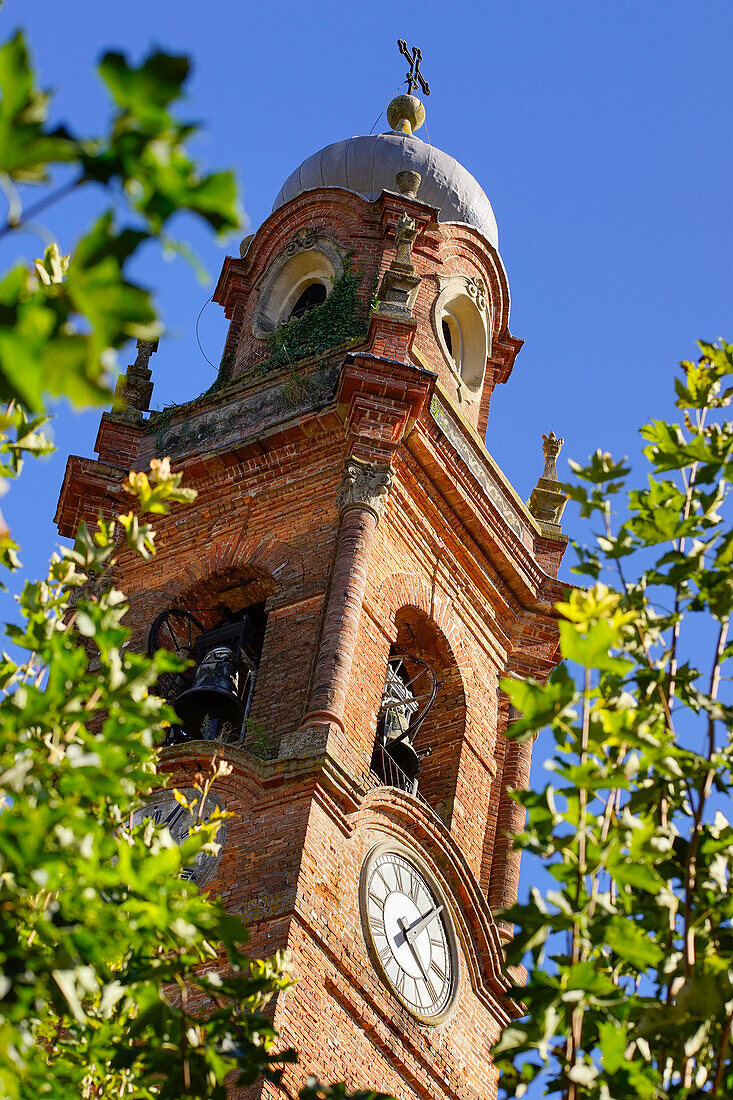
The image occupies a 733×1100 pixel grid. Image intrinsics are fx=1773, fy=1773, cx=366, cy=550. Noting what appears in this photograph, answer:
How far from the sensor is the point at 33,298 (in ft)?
12.9

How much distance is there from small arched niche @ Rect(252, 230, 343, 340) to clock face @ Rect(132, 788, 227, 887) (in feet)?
→ 26.0

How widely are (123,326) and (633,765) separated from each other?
254 cm

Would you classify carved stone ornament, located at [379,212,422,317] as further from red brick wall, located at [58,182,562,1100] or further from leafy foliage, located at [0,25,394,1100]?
leafy foliage, located at [0,25,394,1100]

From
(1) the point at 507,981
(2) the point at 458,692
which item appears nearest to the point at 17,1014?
(1) the point at 507,981

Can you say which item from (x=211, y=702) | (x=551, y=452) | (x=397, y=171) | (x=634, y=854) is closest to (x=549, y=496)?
(x=551, y=452)

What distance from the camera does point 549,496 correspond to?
68.0 feet

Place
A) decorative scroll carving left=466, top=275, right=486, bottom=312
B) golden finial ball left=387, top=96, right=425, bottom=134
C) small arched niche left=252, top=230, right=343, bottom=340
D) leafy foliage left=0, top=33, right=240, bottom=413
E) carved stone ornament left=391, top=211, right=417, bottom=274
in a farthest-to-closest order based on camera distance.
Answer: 1. golden finial ball left=387, top=96, right=425, bottom=134
2. decorative scroll carving left=466, top=275, right=486, bottom=312
3. small arched niche left=252, top=230, right=343, bottom=340
4. carved stone ornament left=391, top=211, right=417, bottom=274
5. leafy foliage left=0, top=33, right=240, bottom=413

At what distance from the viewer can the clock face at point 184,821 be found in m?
13.9

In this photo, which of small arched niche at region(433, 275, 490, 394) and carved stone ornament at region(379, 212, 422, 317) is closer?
carved stone ornament at region(379, 212, 422, 317)

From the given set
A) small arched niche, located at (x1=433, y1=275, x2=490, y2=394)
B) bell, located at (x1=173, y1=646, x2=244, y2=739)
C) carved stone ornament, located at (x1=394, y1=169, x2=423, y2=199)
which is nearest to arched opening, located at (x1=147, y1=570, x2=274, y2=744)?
bell, located at (x1=173, y1=646, x2=244, y2=739)

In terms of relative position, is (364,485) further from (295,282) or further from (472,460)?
(295,282)

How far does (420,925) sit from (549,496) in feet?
23.7

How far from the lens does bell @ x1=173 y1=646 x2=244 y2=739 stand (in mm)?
15805

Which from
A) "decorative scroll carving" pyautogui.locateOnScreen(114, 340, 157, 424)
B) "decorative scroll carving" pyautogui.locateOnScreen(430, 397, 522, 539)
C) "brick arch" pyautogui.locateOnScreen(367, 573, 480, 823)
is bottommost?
"brick arch" pyautogui.locateOnScreen(367, 573, 480, 823)
